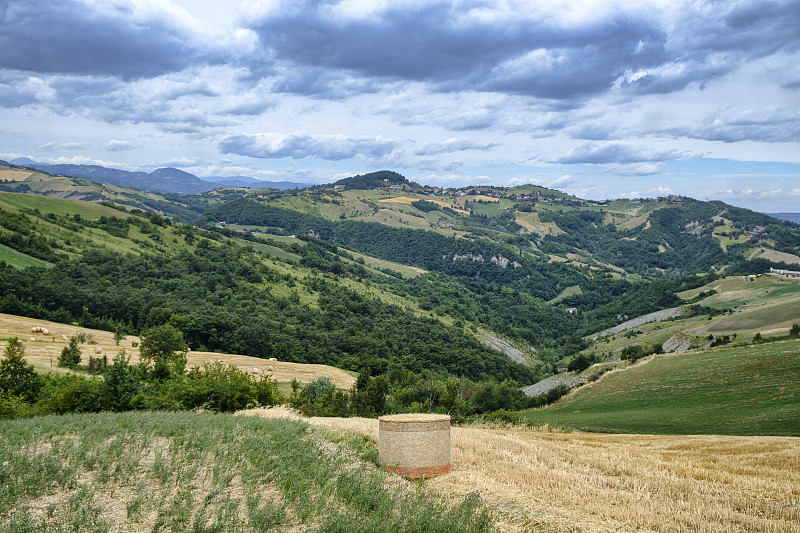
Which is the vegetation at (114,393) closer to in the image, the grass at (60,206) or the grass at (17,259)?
the grass at (17,259)

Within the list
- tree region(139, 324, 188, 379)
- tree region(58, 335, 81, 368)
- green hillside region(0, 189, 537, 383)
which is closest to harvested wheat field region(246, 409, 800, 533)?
tree region(139, 324, 188, 379)

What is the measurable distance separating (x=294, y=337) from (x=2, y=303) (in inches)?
2171

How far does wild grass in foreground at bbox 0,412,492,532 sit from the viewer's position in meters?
11.9

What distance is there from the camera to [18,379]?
5069 centimetres

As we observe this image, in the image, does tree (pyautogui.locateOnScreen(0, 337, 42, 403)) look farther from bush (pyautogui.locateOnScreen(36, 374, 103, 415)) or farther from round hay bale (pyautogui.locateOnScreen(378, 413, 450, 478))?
round hay bale (pyautogui.locateOnScreen(378, 413, 450, 478))

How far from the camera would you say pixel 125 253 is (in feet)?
488

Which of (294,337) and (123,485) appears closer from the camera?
(123,485)

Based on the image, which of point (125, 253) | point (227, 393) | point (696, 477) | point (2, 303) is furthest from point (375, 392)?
point (125, 253)

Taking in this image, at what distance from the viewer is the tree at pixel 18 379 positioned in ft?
161

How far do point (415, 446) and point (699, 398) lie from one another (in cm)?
5250

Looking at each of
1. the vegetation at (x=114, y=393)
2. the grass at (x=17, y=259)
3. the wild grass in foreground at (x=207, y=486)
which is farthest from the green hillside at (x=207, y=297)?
the wild grass in foreground at (x=207, y=486)

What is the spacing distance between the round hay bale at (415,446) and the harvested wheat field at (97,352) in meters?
50.3

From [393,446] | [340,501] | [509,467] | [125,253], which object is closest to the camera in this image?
[340,501]

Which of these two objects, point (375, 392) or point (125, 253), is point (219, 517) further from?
point (125, 253)
